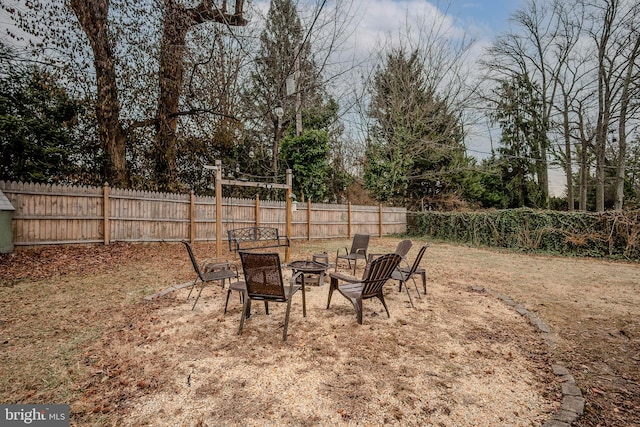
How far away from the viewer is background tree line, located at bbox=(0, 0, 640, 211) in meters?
8.35

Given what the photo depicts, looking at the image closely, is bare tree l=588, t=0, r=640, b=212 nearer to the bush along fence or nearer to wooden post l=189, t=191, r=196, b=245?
the bush along fence

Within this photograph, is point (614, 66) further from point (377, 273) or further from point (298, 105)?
point (377, 273)

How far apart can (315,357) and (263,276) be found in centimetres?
95

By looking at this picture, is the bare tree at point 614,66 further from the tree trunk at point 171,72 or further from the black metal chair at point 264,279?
the black metal chair at point 264,279

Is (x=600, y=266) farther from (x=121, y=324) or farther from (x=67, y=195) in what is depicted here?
(x=67, y=195)

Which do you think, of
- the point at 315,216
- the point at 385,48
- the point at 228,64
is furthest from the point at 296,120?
the point at 385,48

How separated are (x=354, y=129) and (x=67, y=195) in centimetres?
1448

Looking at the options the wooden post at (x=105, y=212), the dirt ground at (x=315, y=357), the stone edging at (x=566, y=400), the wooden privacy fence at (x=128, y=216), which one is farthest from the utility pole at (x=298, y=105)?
the stone edging at (x=566, y=400)

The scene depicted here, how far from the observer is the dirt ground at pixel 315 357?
6.69ft

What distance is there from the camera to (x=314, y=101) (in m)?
14.2

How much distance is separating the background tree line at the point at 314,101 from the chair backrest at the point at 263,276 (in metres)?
4.43

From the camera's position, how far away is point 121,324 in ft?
11.3

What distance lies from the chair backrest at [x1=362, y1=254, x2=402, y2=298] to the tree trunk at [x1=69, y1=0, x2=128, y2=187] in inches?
363

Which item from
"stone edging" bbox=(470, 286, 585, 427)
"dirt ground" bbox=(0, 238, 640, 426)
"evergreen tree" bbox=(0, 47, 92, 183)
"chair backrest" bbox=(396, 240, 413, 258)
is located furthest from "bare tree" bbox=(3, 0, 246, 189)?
"stone edging" bbox=(470, 286, 585, 427)
